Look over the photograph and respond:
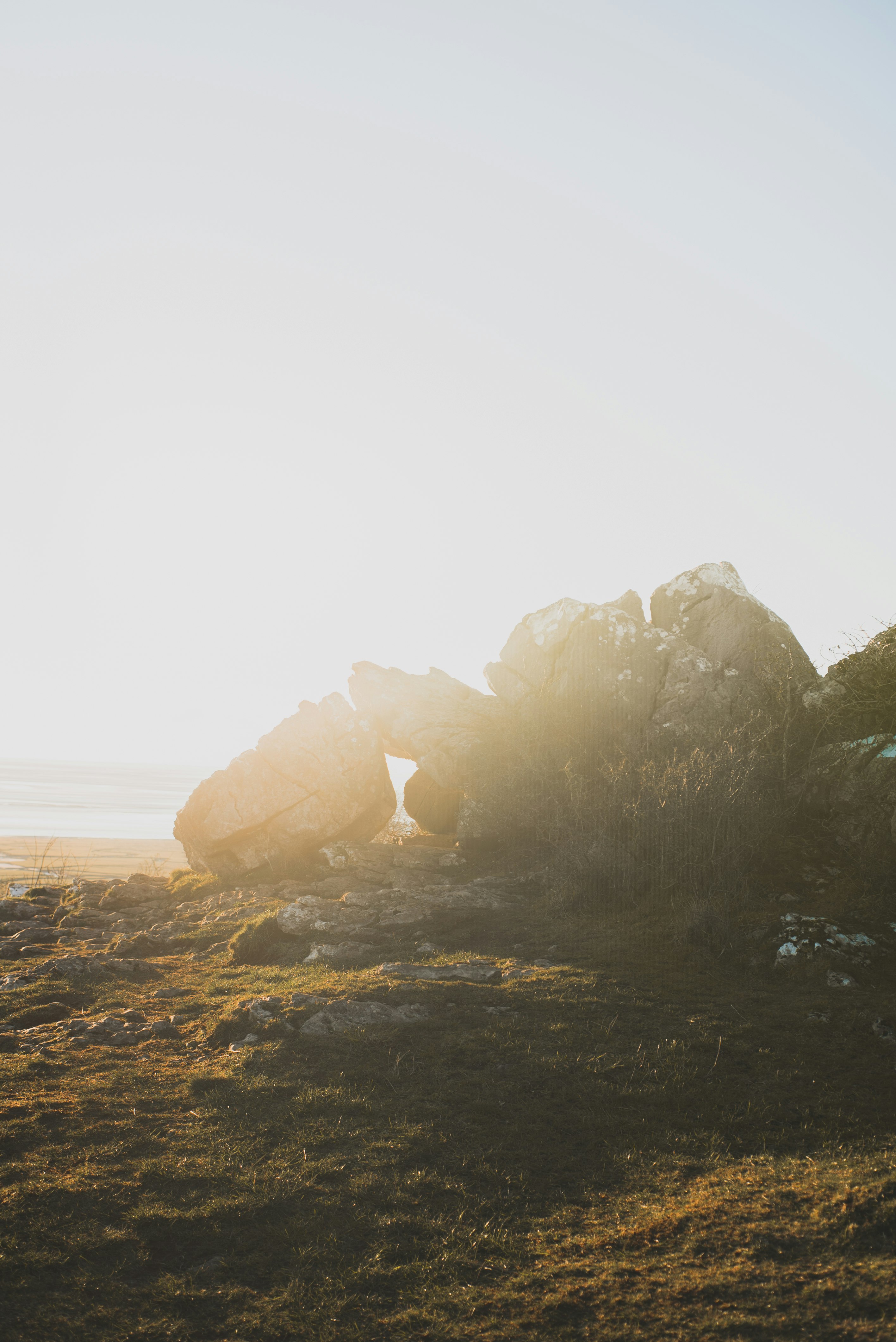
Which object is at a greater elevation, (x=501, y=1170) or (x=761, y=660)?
(x=761, y=660)

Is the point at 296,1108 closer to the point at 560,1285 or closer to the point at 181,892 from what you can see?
the point at 560,1285

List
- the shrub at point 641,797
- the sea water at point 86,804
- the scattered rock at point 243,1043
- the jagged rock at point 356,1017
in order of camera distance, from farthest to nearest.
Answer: the sea water at point 86,804 < the shrub at point 641,797 < the jagged rock at point 356,1017 < the scattered rock at point 243,1043

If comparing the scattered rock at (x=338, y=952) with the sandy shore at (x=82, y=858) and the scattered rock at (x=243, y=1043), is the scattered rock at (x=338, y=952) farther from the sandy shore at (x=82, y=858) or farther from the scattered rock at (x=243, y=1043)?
the sandy shore at (x=82, y=858)

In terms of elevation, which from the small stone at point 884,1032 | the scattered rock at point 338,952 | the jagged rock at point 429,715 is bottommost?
the scattered rock at point 338,952

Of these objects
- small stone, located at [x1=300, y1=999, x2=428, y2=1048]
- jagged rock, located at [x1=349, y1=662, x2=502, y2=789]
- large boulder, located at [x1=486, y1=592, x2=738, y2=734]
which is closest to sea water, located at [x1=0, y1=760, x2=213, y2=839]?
jagged rock, located at [x1=349, y1=662, x2=502, y2=789]

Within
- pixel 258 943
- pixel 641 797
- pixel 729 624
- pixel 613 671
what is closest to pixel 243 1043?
pixel 258 943

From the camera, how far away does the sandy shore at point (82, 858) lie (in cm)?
3875

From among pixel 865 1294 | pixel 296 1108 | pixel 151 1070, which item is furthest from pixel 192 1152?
pixel 865 1294

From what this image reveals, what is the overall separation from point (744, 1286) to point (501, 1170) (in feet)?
10.9

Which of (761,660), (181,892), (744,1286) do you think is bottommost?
(181,892)

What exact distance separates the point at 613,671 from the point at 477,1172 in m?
24.1

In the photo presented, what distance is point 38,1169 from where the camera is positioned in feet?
29.3

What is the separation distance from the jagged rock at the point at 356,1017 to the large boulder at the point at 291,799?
16046 mm

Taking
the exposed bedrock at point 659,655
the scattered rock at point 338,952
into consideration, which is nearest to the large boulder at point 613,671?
the exposed bedrock at point 659,655
